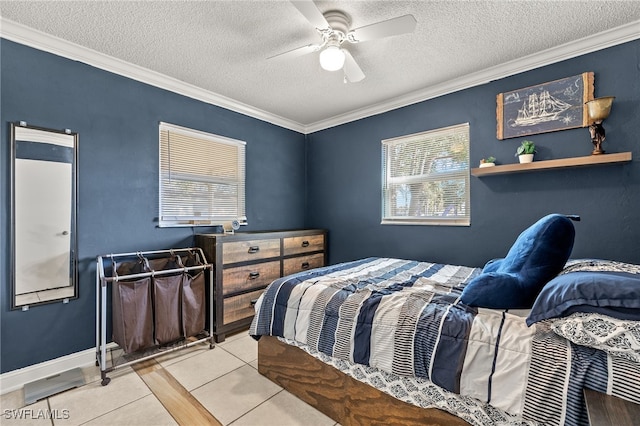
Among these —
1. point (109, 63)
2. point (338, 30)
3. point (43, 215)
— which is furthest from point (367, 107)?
point (43, 215)

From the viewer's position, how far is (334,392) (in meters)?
1.71

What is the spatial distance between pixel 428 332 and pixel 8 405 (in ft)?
8.87

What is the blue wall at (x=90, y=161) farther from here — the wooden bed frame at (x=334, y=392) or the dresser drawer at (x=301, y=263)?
the wooden bed frame at (x=334, y=392)

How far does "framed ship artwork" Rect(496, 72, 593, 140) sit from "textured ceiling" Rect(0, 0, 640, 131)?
1.07ft

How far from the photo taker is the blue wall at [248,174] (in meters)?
2.18

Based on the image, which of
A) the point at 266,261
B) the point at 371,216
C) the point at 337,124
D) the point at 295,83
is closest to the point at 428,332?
the point at 266,261

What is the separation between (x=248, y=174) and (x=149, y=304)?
6.30 ft

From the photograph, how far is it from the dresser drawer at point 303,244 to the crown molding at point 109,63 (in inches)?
68.6

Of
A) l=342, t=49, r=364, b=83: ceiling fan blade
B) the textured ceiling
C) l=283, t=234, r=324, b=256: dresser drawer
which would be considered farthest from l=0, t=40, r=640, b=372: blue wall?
l=342, t=49, r=364, b=83: ceiling fan blade

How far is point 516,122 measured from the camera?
2.66 m

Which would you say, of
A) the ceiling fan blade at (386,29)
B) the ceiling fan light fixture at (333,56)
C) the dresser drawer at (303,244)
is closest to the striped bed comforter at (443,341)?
the dresser drawer at (303,244)

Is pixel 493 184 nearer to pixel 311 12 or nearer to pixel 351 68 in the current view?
pixel 351 68

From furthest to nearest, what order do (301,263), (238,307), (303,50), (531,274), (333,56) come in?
(301,263)
(238,307)
(303,50)
(333,56)
(531,274)

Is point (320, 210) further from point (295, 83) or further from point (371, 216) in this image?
point (295, 83)
